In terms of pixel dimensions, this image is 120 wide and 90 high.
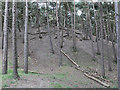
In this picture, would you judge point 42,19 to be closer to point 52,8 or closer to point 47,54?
point 52,8

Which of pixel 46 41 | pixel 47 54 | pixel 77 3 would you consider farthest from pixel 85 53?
pixel 77 3

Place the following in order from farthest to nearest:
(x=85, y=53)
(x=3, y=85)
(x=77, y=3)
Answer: (x=77, y=3)
(x=85, y=53)
(x=3, y=85)

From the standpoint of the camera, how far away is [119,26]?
5406mm

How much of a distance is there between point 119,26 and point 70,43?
18.9 m

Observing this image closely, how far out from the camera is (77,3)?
84.8 feet

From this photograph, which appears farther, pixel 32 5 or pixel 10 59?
pixel 32 5

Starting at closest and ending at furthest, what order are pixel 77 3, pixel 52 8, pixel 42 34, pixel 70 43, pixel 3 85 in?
pixel 3 85 < pixel 70 43 < pixel 77 3 < pixel 42 34 < pixel 52 8

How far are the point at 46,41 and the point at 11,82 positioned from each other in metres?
17.5

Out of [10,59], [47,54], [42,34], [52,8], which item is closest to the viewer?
[10,59]

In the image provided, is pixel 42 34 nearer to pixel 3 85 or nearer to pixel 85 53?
pixel 85 53

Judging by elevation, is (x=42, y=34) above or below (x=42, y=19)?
below

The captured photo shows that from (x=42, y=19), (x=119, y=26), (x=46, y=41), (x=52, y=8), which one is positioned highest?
(x=52, y=8)

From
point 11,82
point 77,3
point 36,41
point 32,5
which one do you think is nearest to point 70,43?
point 36,41

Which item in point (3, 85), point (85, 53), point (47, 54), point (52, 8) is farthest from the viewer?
point (52, 8)
